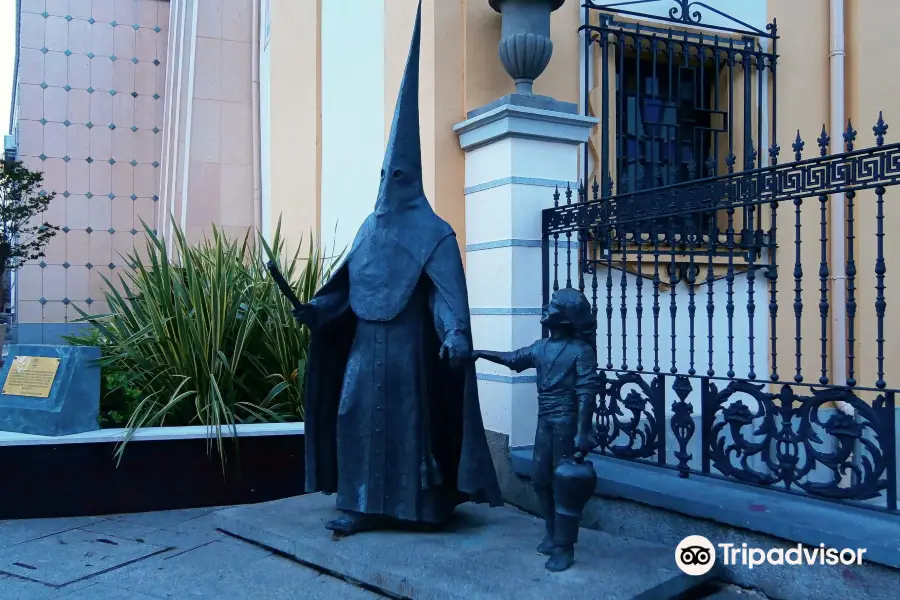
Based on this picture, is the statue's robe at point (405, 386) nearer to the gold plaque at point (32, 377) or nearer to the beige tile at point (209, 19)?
the gold plaque at point (32, 377)

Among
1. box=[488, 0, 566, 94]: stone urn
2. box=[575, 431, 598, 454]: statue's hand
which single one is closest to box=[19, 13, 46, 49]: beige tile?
box=[488, 0, 566, 94]: stone urn

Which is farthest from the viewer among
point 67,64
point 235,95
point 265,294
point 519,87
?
point 67,64

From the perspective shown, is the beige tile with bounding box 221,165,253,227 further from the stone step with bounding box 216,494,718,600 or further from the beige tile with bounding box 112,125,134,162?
the stone step with bounding box 216,494,718,600

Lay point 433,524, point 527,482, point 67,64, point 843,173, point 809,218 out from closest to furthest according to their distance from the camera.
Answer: point 843,173 → point 433,524 → point 527,482 → point 809,218 → point 67,64

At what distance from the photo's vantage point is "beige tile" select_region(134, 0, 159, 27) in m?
12.1

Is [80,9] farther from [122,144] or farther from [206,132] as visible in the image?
[206,132]

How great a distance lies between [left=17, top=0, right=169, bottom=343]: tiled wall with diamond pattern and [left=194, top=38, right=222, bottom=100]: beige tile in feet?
7.67

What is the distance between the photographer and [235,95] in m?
10.3

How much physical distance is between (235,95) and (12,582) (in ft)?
25.4

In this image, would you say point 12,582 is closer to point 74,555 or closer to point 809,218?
point 74,555

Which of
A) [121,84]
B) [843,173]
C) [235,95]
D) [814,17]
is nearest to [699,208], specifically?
[843,173]

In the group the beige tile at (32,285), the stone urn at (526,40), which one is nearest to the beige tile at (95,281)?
the beige tile at (32,285)

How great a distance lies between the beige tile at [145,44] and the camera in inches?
475

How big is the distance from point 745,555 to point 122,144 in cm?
1072
